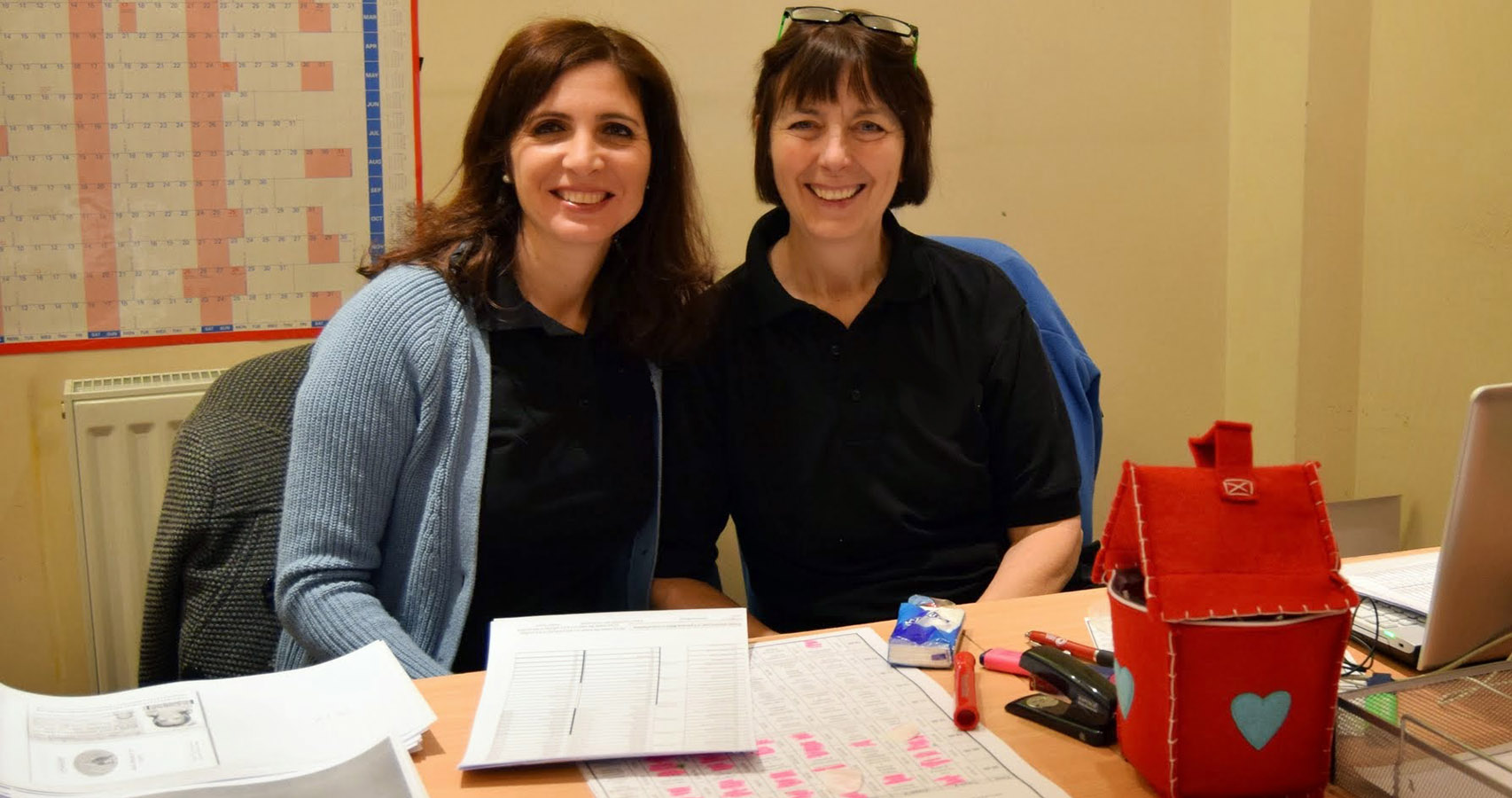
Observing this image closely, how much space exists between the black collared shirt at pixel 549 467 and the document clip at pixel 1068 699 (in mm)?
634

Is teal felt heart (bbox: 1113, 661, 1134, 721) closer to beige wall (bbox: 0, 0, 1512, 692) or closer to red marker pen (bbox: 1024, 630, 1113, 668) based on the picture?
red marker pen (bbox: 1024, 630, 1113, 668)

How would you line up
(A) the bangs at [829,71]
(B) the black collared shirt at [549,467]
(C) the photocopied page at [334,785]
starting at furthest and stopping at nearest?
(A) the bangs at [829,71]
(B) the black collared shirt at [549,467]
(C) the photocopied page at [334,785]

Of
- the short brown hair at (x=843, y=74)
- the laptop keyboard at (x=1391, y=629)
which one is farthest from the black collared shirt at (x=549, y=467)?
the laptop keyboard at (x=1391, y=629)

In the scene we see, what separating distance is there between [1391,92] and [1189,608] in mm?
2047

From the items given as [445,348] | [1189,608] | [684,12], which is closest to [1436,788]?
[1189,608]

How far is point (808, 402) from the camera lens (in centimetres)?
174

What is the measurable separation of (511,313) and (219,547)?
50 cm

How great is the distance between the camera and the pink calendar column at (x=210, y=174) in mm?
2074

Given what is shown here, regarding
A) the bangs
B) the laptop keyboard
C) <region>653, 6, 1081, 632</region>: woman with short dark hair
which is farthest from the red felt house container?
the bangs

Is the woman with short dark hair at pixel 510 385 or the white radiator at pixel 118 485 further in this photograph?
the white radiator at pixel 118 485

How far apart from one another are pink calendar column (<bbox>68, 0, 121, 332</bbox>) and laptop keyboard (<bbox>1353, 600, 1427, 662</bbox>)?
1.99 meters

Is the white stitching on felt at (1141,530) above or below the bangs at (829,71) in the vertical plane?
below

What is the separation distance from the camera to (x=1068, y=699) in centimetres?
115

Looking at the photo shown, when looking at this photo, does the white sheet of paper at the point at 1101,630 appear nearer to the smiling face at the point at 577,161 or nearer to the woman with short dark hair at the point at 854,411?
the woman with short dark hair at the point at 854,411
